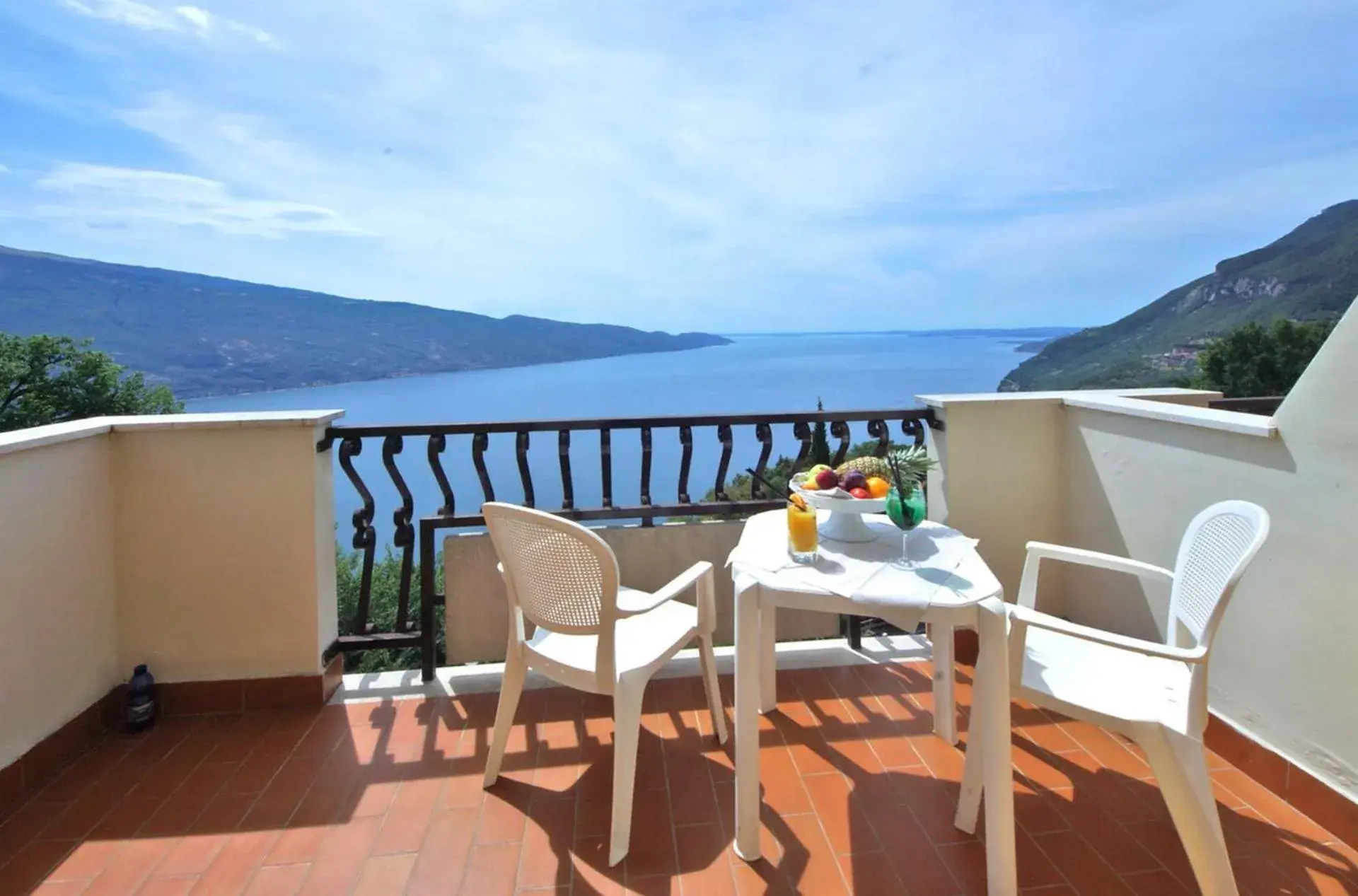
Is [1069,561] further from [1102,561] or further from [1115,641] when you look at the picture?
[1115,641]

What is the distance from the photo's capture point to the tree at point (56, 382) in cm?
1872

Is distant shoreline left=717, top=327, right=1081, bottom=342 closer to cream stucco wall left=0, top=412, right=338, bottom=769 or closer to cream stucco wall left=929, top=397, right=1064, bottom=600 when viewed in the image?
cream stucco wall left=929, top=397, right=1064, bottom=600

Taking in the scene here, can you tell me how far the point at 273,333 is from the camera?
578 inches

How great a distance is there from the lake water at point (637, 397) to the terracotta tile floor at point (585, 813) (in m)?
0.95

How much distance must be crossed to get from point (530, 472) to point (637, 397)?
23.0 ft

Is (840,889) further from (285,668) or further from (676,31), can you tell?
(676,31)

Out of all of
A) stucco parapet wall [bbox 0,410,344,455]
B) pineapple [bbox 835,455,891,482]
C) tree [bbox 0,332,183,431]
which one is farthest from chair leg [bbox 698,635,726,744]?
tree [bbox 0,332,183,431]

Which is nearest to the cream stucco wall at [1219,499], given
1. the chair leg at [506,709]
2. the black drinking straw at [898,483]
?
the black drinking straw at [898,483]

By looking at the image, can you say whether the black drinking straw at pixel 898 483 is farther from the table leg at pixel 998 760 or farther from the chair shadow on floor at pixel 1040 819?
the chair shadow on floor at pixel 1040 819

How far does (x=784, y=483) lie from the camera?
3299 millimetres

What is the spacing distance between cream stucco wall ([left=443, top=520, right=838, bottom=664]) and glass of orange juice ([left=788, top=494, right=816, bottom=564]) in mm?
1025

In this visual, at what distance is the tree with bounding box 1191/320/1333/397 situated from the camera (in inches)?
466

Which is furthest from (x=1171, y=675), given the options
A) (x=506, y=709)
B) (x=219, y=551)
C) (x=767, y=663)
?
(x=219, y=551)

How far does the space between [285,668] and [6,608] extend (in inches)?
32.1
